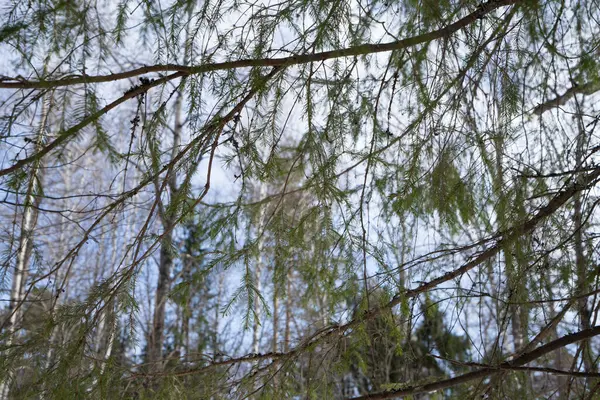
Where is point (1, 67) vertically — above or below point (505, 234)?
above

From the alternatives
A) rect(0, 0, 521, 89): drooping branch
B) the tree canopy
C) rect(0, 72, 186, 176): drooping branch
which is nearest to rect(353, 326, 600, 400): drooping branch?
the tree canopy

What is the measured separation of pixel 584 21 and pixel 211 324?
8524 millimetres

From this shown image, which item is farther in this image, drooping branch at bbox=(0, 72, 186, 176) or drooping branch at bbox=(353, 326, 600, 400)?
drooping branch at bbox=(353, 326, 600, 400)

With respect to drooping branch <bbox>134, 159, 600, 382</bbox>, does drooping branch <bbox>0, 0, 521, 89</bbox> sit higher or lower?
higher

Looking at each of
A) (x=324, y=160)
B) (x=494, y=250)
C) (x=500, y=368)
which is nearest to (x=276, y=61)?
(x=324, y=160)

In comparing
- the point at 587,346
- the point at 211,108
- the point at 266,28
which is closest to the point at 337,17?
the point at 266,28

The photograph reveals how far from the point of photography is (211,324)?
9.99 m

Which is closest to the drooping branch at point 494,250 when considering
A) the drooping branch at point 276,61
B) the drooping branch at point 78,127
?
the drooping branch at point 276,61

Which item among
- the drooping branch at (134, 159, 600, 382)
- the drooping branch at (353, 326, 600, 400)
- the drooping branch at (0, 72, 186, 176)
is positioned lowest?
the drooping branch at (353, 326, 600, 400)

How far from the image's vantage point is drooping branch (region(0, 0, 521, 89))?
162 cm

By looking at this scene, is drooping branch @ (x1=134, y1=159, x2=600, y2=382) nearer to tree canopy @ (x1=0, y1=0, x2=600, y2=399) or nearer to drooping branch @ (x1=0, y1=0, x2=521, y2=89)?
tree canopy @ (x1=0, y1=0, x2=600, y2=399)

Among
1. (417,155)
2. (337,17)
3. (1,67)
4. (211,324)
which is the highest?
(211,324)

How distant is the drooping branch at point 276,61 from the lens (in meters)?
1.62

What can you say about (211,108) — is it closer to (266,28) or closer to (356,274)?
(266,28)
